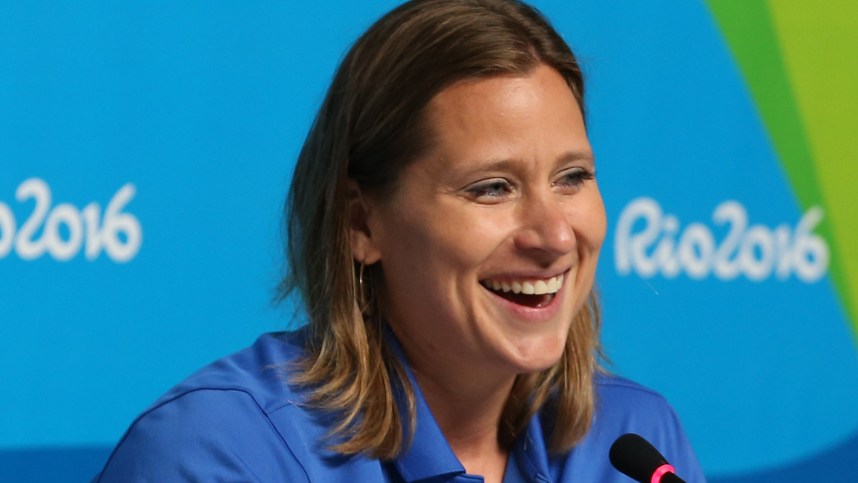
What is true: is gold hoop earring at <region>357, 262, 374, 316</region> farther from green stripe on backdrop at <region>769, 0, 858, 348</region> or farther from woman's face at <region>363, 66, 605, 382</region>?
green stripe on backdrop at <region>769, 0, 858, 348</region>

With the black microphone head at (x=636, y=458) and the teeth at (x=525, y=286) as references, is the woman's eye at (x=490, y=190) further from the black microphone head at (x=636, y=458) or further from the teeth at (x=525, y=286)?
the black microphone head at (x=636, y=458)

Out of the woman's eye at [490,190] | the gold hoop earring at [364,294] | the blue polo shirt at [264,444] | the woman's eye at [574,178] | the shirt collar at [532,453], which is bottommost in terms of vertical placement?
the shirt collar at [532,453]

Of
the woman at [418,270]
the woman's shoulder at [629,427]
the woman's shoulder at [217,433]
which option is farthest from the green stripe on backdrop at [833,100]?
the woman's shoulder at [217,433]

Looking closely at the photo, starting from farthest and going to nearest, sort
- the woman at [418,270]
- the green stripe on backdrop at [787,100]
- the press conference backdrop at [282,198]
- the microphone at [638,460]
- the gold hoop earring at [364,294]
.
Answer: the green stripe on backdrop at [787,100] < the press conference backdrop at [282,198] < the gold hoop earring at [364,294] < the woman at [418,270] < the microphone at [638,460]

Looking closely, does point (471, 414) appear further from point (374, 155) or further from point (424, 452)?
point (374, 155)

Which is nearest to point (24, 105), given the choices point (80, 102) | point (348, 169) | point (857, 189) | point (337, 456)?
point (80, 102)

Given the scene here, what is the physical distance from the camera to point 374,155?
1398mm

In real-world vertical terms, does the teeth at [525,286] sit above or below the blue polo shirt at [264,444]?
above

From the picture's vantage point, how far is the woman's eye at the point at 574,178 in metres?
1.38

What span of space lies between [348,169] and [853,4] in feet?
4.52

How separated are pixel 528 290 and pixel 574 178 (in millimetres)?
138

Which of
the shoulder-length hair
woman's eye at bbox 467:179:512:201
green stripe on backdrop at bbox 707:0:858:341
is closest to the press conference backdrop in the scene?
green stripe on backdrop at bbox 707:0:858:341

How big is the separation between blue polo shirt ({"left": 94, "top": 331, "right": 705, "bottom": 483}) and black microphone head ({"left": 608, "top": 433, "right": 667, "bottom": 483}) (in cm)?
22

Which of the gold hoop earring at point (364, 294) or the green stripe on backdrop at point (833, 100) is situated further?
the green stripe on backdrop at point (833, 100)
